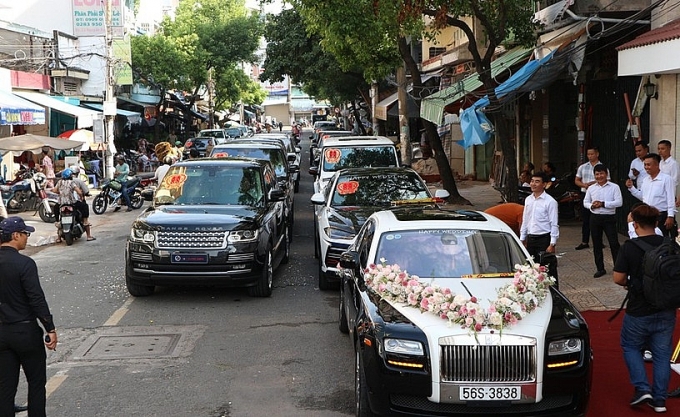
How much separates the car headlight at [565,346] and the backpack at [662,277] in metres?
0.66

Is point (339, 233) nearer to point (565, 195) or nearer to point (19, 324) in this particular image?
point (19, 324)

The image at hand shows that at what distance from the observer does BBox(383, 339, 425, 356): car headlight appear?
552 cm

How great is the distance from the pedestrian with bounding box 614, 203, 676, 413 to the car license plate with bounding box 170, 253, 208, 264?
5.57 meters

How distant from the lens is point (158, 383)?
23.7 feet

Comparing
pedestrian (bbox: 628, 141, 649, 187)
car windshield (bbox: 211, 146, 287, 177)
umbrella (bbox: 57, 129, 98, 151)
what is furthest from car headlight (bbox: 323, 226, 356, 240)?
umbrella (bbox: 57, 129, 98, 151)

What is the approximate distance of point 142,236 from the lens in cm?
1029

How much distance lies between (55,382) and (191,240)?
321 cm

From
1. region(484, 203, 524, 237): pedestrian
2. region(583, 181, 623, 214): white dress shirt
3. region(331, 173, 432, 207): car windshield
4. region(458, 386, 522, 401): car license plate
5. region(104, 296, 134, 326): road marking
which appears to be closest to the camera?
region(458, 386, 522, 401): car license plate

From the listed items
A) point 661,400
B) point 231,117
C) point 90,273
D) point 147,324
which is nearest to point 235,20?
point 231,117

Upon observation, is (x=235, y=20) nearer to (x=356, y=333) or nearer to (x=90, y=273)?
(x=90, y=273)

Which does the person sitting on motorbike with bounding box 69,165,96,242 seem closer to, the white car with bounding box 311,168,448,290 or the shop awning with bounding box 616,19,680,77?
the white car with bounding box 311,168,448,290

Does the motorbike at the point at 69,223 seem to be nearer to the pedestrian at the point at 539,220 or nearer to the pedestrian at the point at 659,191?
the pedestrian at the point at 539,220

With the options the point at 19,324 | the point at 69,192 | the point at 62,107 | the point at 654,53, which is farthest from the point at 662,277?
the point at 62,107

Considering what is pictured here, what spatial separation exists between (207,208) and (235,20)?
147 ft
